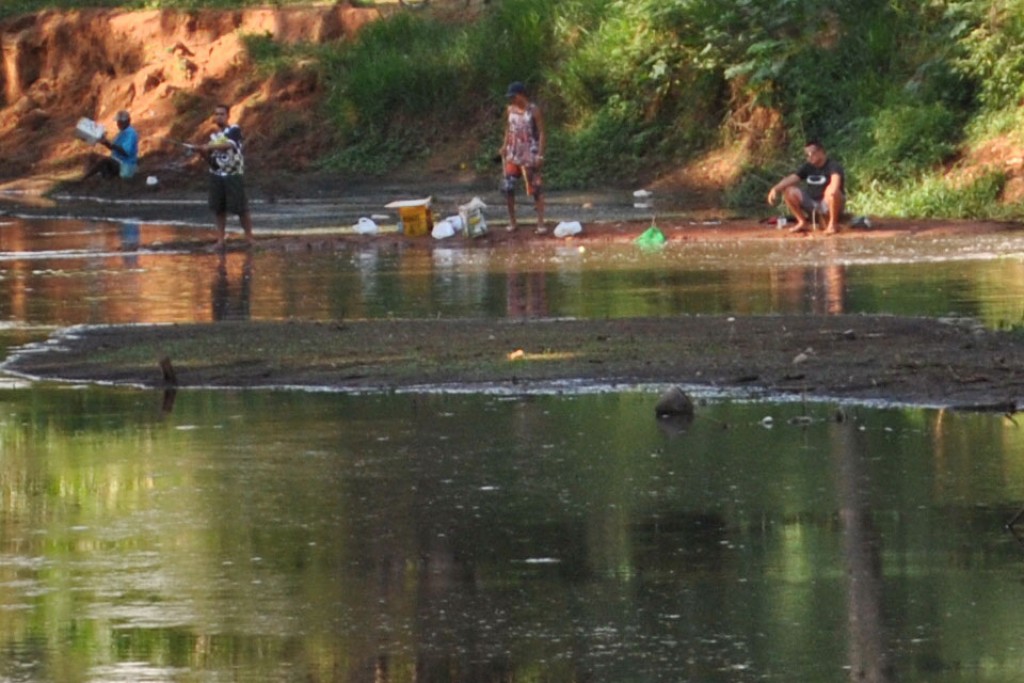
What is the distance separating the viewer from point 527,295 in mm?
19469

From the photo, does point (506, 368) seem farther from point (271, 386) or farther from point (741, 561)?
point (741, 561)

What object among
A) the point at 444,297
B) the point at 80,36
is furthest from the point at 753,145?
the point at 80,36

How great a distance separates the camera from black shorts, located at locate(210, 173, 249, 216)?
86.3 feet

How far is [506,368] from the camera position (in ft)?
46.6

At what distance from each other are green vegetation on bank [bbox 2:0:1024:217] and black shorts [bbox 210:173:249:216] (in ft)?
23.6

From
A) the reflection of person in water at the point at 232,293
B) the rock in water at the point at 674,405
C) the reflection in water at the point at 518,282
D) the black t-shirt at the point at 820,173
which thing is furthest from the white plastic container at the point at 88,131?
the rock in water at the point at 674,405

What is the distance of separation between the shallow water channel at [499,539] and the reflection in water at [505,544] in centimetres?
2

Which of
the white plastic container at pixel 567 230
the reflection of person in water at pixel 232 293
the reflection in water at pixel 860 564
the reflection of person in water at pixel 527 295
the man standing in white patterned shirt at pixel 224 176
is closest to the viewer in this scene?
the reflection in water at pixel 860 564

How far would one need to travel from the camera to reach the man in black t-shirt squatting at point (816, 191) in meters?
24.7

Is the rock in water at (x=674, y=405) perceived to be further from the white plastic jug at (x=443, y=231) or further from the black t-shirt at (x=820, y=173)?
the white plastic jug at (x=443, y=231)

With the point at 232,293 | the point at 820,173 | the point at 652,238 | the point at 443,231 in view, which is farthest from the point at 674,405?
the point at 443,231

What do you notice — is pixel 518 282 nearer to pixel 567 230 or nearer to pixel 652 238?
pixel 652 238

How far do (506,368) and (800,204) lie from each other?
38.8ft

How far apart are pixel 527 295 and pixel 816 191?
7099 millimetres
